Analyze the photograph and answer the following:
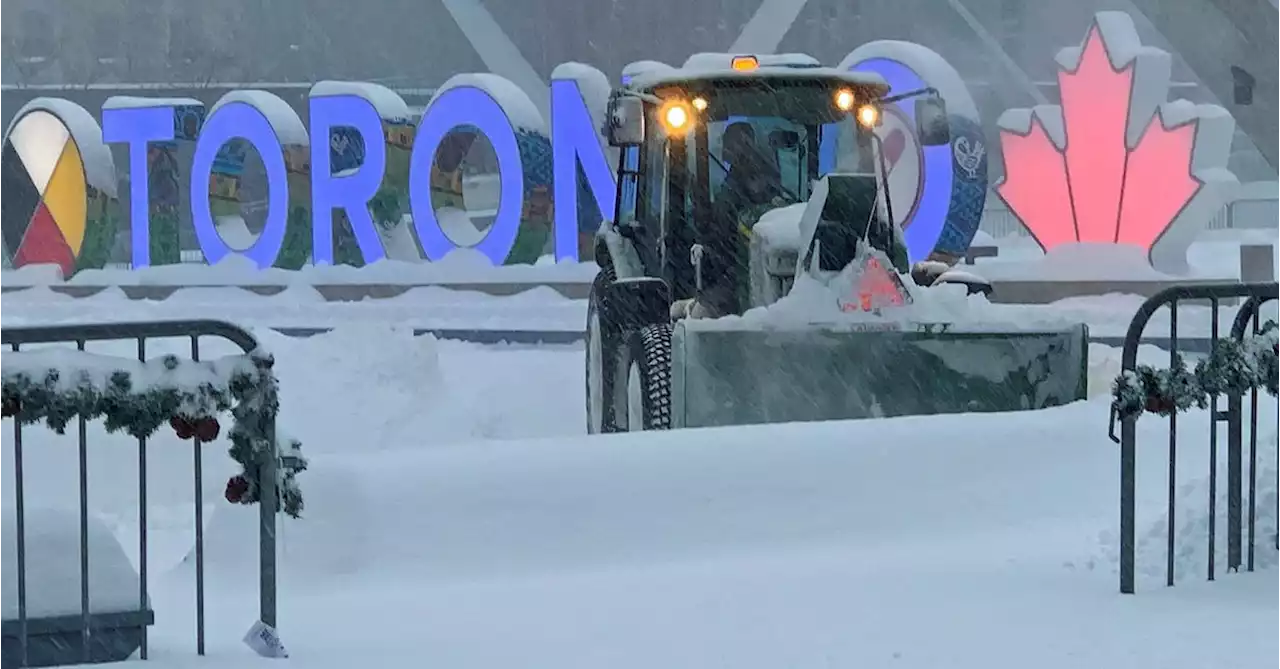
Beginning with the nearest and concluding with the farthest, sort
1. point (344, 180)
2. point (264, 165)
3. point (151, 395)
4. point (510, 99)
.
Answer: point (151, 395) < point (510, 99) < point (344, 180) < point (264, 165)

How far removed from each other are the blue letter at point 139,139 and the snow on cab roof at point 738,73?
15497 mm

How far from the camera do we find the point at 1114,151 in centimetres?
1981

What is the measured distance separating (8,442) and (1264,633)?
6.69 m

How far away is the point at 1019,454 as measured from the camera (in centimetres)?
840

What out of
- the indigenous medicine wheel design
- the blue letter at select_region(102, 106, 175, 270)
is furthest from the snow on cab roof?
the indigenous medicine wheel design

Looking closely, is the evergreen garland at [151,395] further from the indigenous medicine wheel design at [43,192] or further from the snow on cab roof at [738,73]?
the indigenous medicine wheel design at [43,192]

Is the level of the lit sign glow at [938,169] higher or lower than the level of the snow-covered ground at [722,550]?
higher

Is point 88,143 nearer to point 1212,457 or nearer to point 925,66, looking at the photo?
point 925,66

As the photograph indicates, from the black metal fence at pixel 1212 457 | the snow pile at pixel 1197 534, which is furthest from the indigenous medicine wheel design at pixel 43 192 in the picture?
the black metal fence at pixel 1212 457

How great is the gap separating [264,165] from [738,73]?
1511cm

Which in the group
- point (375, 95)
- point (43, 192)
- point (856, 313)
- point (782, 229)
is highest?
point (375, 95)

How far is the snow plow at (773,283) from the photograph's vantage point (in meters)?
9.62

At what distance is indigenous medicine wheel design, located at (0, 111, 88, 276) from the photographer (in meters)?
26.0

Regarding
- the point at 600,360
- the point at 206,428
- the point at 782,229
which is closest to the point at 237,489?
the point at 206,428
